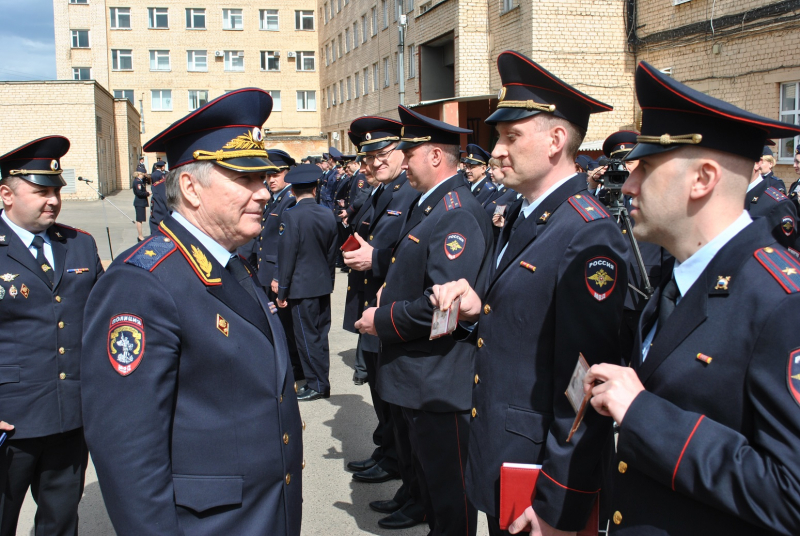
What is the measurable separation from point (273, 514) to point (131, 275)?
873 mm

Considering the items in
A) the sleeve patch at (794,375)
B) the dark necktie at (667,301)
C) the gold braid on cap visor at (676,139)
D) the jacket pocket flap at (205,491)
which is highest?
the gold braid on cap visor at (676,139)

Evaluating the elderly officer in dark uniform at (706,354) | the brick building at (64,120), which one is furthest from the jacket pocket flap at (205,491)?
the brick building at (64,120)

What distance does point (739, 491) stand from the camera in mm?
1431

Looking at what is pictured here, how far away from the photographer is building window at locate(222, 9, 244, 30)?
5012cm

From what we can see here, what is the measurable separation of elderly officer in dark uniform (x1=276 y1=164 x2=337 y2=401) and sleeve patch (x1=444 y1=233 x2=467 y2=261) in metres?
3.32

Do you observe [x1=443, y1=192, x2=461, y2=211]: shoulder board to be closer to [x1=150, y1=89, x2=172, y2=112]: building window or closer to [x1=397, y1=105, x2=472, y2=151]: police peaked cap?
[x1=397, y1=105, x2=472, y2=151]: police peaked cap

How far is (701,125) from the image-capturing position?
1652mm

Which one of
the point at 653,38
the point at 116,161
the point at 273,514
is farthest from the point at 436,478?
the point at 116,161

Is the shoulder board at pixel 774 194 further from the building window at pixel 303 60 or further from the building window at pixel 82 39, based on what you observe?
the building window at pixel 82 39

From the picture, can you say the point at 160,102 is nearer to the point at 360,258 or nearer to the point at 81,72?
the point at 81,72

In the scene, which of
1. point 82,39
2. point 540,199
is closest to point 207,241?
point 540,199

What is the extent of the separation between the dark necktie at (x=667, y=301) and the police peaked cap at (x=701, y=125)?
0.37m

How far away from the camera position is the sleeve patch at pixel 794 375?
136 cm

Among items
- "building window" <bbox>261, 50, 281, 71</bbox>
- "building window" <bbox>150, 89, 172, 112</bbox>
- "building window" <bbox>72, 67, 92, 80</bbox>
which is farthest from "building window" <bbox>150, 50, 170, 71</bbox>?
"building window" <bbox>261, 50, 281, 71</bbox>
